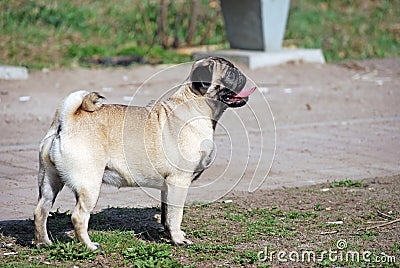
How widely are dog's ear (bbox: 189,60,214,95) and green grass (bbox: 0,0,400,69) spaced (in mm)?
7694

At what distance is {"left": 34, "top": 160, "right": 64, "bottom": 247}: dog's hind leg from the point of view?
495 cm

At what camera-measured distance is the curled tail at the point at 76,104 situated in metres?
4.88

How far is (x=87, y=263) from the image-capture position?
470 cm

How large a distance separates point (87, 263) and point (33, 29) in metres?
11.0

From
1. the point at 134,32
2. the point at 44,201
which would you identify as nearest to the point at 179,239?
the point at 44,201

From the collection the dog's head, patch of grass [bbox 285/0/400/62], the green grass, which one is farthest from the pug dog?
patch of grass [bbox 285/0/400/62]

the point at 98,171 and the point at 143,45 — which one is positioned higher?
the point at 98,171

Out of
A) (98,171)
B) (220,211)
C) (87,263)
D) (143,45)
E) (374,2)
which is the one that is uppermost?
(98,171)

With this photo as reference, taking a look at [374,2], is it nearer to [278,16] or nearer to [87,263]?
[278,16]

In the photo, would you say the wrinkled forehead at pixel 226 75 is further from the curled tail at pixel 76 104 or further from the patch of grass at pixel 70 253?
the patch of grass at pixel 70 253

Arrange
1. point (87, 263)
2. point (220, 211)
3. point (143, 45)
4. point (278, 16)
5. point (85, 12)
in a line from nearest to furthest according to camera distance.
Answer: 1. point (87, 263)
2. point (220, 211)
3. point (278, 16)
4. point (143, 45)
5. point (85, 12)

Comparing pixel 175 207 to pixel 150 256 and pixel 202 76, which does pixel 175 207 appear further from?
pixel 202 76

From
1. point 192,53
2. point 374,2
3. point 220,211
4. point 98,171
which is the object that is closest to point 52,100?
point 192,53

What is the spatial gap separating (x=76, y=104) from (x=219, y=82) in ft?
3.19
